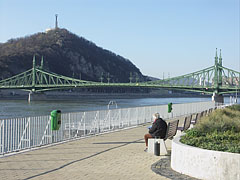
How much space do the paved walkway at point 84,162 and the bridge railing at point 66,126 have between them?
82 centimetres

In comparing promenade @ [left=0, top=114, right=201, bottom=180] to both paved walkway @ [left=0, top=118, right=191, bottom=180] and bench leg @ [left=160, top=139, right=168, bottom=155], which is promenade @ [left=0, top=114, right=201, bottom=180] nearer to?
paved walkway @ [left=0, top=118, right=191, bottom=180]

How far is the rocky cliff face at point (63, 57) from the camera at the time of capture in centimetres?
10456

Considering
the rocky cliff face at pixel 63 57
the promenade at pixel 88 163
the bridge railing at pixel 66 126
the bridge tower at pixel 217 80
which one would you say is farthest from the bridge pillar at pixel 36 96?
the promenade at pixel 88 163

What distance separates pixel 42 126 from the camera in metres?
9.98

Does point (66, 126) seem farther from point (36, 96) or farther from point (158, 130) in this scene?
point (36, 96)

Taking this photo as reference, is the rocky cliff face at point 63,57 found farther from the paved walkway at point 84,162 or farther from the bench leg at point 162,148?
the bench leg at point 162,148

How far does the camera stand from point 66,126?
11656mm

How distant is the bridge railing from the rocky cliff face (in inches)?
3435

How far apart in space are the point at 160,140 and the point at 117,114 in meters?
7.02

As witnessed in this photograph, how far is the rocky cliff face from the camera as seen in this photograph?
4117 inches

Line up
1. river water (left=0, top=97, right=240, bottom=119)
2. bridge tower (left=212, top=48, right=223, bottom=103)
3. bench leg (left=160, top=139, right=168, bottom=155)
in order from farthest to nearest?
bridge tower (left=212, top=48, right=223, bottom=103) < river water (left=0, top=97, right=240, bottom=119) < bench leg (left=160, top=139, right=168, bottom=155)

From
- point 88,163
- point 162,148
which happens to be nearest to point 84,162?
point 88,163

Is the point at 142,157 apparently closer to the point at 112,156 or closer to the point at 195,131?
the point at 112,156

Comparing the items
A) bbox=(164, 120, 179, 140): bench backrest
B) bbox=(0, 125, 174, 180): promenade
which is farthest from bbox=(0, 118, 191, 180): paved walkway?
bbox=(164, 120, 179, 140): bench backrest
